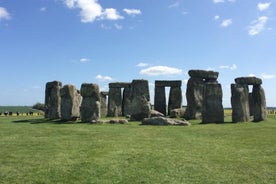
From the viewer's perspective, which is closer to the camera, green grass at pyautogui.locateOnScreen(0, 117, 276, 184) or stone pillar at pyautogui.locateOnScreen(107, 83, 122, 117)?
green grass at pyautogui.locateOnScreen(0, 117, 276, 184)

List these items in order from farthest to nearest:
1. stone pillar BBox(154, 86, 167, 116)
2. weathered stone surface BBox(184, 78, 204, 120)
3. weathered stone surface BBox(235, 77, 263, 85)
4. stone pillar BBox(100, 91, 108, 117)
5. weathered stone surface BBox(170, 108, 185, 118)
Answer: stone pillar BBox(100, 91, 108, 117), stone pillar BBox(154, 86, 167, 116), weathered stone surface BBox(170, 108, 185, 118), weathered stone surface BBox(184, 78, 204, 120), weathered stone surface BBox(235, 77, 263, 85)

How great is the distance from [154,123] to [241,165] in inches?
475

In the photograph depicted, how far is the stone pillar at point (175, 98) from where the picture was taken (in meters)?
36.2

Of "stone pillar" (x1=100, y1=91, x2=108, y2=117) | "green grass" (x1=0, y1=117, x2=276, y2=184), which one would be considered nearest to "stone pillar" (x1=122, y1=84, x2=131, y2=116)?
"stone pillar" (x1=100, y1=91, x2=108, y2=117)

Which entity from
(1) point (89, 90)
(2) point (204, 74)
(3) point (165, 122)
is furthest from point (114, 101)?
(3) point (165, 122)

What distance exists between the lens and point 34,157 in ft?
36.3

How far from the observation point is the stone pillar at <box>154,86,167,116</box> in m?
35.6

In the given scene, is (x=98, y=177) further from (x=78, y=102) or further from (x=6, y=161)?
(x=78, y=102)

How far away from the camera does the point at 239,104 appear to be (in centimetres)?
2475

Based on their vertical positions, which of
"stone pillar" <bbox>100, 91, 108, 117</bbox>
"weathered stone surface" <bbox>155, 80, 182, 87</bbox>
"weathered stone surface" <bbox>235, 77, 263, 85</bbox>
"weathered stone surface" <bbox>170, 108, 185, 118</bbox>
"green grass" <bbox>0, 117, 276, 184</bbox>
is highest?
"weathered stone surface" <bbox>155, 80, 182, 87</bbox>

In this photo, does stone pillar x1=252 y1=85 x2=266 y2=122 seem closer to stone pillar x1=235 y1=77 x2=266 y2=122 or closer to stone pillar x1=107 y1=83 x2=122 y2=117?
stone pillar x1=235 y1=77 x2=266 y2=122

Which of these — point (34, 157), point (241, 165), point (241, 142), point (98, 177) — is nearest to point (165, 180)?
point (98, 177)

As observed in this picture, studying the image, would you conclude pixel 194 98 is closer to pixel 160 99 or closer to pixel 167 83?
pixel 160 99

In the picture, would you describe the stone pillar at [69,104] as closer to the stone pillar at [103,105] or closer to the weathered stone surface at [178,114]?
the weathered stone surface at [178,114]
